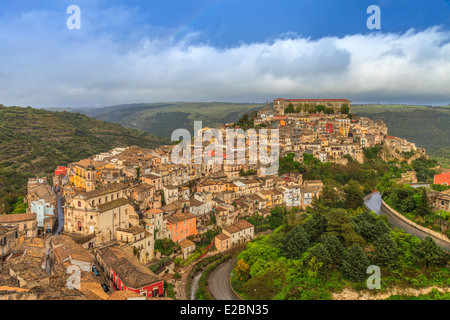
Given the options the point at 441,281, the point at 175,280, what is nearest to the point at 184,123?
the point at 175,280

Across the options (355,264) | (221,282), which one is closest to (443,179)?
(355,264)

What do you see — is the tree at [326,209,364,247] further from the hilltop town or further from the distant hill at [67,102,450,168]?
the distant hill at [67,102,450,168]

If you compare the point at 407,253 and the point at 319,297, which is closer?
the point at 319,297

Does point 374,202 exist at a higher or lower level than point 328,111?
lower

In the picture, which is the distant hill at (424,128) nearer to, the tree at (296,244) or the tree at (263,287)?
the tree at (296,244)

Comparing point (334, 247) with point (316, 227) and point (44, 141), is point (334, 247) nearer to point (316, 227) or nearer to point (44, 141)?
point (316, 227)

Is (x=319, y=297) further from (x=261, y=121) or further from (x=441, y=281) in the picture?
(x=261, y=121)

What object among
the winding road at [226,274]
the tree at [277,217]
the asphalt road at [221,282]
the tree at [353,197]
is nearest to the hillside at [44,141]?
the asphalt road at [221,282]
